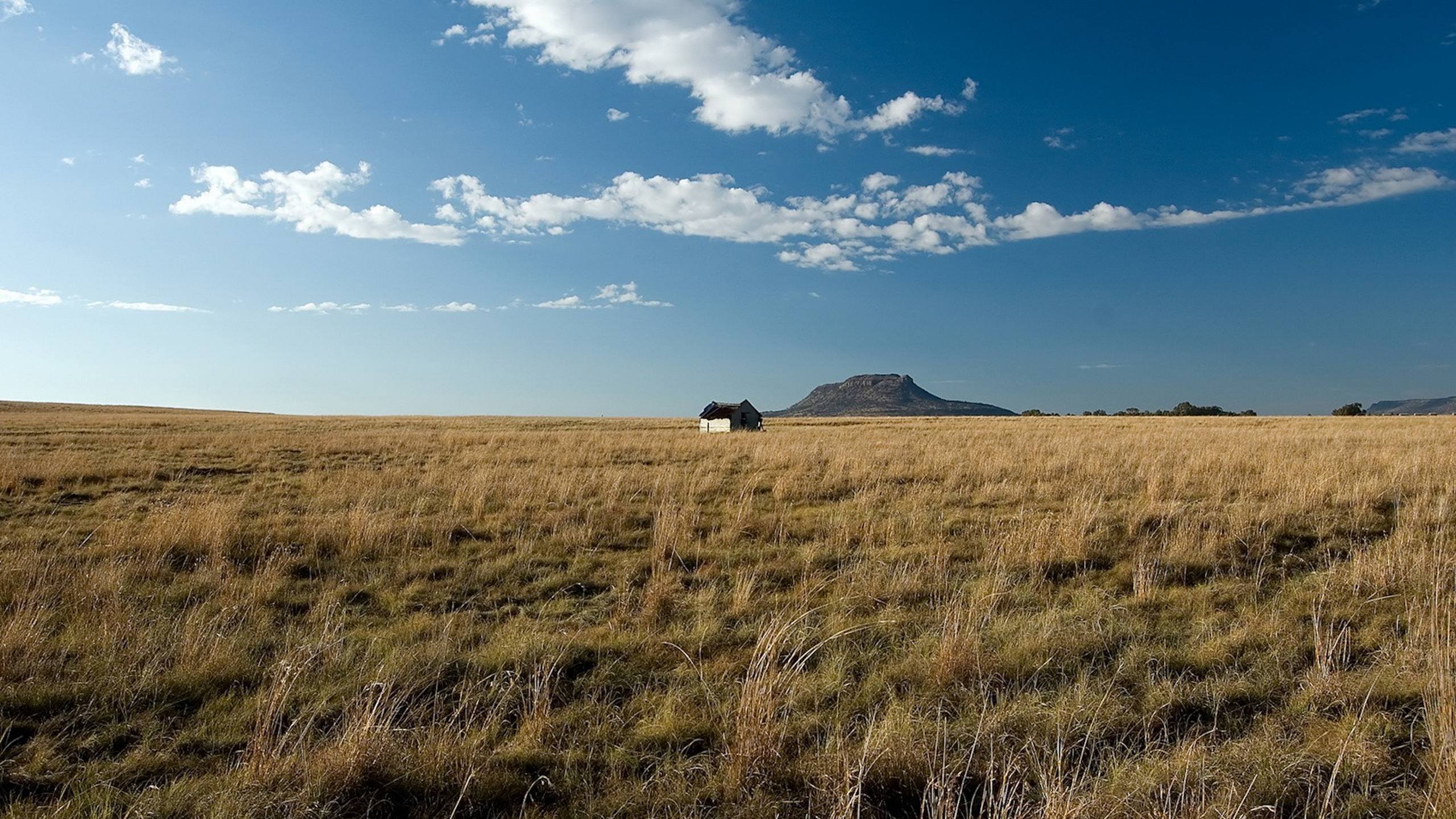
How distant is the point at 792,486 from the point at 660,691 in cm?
807

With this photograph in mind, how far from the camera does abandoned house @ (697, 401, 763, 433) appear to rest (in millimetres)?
46781

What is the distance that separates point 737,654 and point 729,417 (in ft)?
138

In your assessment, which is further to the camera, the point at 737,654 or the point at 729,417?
the point at 729,417

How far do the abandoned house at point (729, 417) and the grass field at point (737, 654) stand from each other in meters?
34.8

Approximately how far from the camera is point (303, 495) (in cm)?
1229

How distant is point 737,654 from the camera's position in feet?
17.6

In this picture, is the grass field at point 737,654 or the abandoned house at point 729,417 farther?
the abandoned house at point 729,417

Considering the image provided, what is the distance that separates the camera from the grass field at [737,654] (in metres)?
3.62

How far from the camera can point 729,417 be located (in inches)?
1870

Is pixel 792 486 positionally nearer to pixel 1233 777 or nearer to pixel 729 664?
pixel 729 664

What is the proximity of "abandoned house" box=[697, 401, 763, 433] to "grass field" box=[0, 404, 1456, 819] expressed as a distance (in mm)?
34765

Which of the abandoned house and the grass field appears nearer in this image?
the grass field

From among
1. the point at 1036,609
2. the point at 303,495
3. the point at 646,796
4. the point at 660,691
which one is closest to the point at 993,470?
the point at 1036,609

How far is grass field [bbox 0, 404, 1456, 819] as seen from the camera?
362cm
